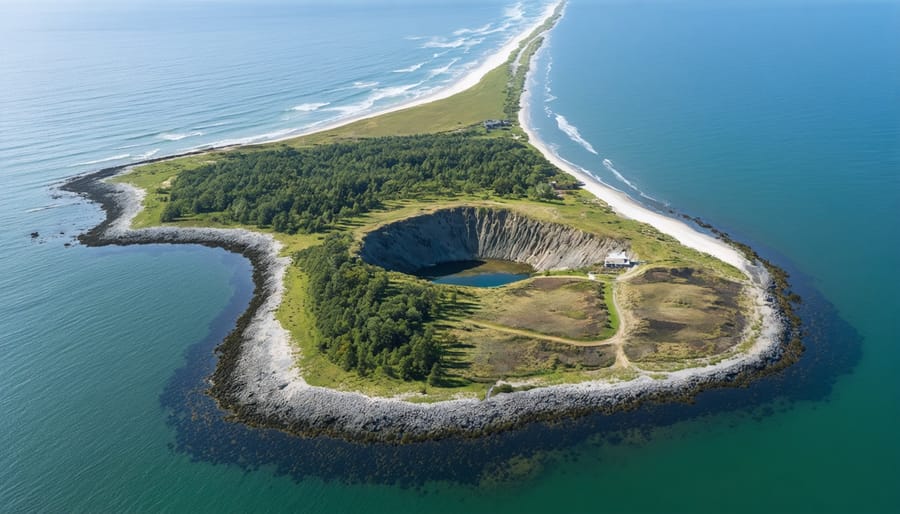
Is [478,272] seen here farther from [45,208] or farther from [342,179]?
[45,208]

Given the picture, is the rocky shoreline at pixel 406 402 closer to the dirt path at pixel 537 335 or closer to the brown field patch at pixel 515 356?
the brown field patch at pixel 515 356

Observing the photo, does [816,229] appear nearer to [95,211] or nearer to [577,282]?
[577,282]

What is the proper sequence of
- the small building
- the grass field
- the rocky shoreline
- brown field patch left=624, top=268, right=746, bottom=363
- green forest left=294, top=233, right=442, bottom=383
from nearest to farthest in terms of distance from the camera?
the rocky shoreline, the grass field, green forest left=294, top=233, right=442, bottom=383, brown field patch left=624, top=268, right=746, bottom=363, the small building

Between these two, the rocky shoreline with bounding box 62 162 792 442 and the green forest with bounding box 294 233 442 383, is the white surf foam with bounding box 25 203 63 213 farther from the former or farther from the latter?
the green forest with bounding box 294 233 442 383

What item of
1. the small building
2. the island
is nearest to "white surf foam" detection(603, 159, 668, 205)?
the island

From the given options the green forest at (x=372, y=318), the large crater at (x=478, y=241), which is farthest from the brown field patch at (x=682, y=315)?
the green forest at (x=372, y=318)
